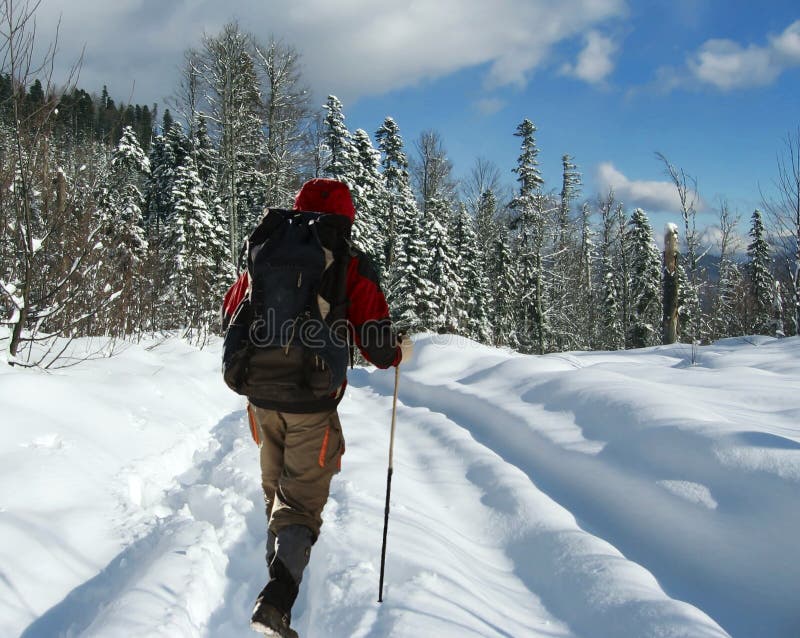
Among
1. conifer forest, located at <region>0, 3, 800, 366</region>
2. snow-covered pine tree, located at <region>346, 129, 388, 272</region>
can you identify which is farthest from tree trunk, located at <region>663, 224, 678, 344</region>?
snow-covered pine tree, located at <region>346, 129, 388, 272</region>

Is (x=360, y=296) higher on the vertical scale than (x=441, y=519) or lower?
higher

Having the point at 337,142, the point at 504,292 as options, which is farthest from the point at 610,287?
the point at 337,142

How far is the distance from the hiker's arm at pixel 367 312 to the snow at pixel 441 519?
4.28 feet

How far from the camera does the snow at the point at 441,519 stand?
2.54 m

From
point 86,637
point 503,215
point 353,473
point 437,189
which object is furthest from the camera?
point 503,215

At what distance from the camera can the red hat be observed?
2652mm

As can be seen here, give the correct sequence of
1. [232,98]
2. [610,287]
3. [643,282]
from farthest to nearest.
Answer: [610,287] < [643,282] < [232,98]

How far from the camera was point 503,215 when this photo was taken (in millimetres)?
34188

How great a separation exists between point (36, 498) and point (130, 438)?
1431mm

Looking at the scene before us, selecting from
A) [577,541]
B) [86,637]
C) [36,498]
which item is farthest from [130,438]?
[577,541]

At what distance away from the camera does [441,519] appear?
3805mm

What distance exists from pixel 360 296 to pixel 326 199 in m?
0.57

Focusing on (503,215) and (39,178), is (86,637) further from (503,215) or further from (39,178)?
(503,215)

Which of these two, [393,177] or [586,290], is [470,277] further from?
[586,290]
